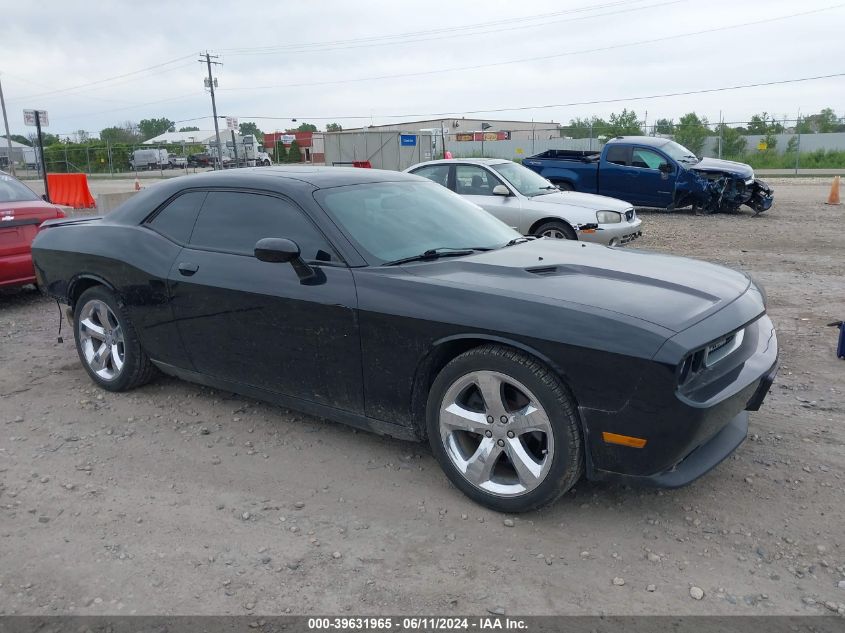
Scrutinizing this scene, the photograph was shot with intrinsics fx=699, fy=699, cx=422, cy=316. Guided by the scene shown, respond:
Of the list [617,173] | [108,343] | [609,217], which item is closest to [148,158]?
[617,173]

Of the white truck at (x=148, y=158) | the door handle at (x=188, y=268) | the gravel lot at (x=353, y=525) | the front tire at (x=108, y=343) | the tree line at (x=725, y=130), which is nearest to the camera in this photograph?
the gravel lot at (x=353, y=525)

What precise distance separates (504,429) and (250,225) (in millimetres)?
1958

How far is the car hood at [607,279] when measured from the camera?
3.00 metres

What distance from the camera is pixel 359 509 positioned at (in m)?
3.33

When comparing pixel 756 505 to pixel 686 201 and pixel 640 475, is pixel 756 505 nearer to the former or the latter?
pixel 640 475

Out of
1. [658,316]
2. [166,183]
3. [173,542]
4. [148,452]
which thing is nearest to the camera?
[658,316]

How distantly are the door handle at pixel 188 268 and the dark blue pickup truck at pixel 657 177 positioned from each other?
12.0 m

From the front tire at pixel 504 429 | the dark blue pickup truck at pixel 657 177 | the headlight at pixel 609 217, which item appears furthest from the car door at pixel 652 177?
the front tire at pixel 504 429

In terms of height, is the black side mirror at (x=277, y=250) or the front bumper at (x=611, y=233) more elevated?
the black side mirror at (x=277, y=250)

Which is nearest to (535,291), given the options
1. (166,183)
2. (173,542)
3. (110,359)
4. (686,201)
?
(173,542)

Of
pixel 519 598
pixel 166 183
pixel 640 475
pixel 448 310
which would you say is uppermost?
pixel 166 183

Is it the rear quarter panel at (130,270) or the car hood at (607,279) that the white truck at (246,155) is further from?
the car hood at (607,279)

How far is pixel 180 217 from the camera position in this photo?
4.43 meters

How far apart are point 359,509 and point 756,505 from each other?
1.85 metres
